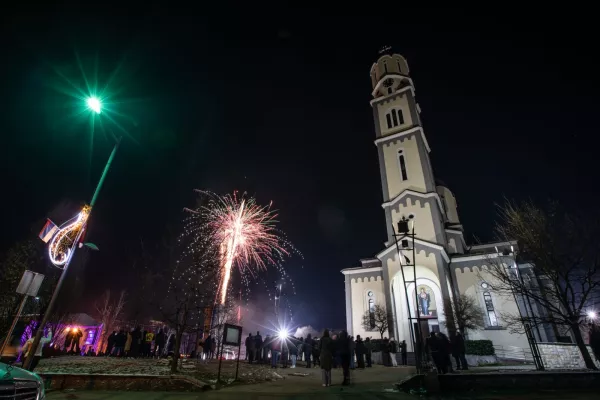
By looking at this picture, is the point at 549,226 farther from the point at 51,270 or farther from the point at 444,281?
the point at 51,270

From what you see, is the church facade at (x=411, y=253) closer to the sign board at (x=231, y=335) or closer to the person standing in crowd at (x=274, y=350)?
the person standing in crowd at (x=274, y=350)

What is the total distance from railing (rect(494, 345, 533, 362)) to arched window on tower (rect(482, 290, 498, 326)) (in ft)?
6.34

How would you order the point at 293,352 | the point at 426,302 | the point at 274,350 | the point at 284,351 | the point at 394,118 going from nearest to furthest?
the point at 274,350 → the point at 284,351 → the point at 293,352 → the point at 426,302 → the point at 394,118

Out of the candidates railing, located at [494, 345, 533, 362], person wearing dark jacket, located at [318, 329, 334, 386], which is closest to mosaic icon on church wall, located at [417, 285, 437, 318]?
railing, located at [494, 345, 533, 362]

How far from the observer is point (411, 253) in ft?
92.9

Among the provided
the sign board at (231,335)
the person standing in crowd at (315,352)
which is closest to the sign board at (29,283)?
the sign board at (231,335)

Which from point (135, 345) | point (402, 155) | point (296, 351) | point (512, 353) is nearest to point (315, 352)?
point (296, 351)

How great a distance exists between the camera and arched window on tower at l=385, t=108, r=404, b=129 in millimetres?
36875

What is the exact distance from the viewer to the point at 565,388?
9.49 meters

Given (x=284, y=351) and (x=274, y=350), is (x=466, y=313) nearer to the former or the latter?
(x=284, y=351)

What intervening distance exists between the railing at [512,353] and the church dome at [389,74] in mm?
30633

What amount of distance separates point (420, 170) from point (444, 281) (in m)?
12.3

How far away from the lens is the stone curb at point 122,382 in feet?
30.3

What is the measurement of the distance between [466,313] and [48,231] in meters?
28.5
